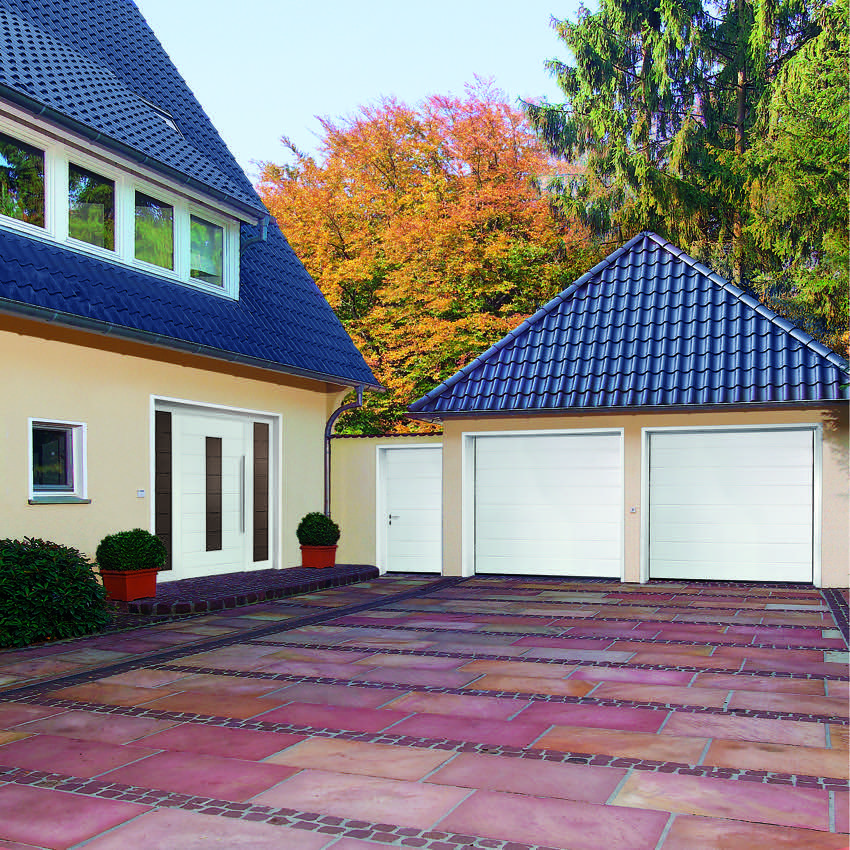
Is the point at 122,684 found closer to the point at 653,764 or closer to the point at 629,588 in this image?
the point at 653,764

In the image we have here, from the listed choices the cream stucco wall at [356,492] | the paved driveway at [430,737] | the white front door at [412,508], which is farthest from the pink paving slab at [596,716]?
the cream stucco wall at [356,492]

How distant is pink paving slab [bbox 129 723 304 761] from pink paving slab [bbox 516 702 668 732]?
1570mm

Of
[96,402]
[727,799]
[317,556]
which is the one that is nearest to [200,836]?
[727,799]

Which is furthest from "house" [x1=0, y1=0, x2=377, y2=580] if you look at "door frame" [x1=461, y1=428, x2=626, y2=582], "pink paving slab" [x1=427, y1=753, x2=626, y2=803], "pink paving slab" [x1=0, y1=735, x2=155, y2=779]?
"pink paving slab" [x1=427, y1=753, x2=626, y2=803]

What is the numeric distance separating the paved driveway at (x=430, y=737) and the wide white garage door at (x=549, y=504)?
4392mm

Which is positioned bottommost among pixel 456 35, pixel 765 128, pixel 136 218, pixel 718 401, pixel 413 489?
pixel 413 489

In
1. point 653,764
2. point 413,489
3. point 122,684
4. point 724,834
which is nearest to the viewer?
point 724,834

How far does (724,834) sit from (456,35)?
24.9m

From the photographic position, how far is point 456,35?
25.7 m

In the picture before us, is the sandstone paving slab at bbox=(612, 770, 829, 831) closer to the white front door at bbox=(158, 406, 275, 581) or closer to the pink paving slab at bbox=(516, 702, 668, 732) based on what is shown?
the pink paving slab at bbox=(516, 702, 668, 732)

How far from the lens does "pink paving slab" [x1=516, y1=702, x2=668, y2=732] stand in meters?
5.85

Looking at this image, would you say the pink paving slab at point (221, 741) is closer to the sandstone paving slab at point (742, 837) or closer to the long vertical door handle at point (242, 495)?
the sandstone paving slab at point (742, 837)

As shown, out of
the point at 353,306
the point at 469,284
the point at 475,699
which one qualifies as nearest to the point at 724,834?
the point at 475,699

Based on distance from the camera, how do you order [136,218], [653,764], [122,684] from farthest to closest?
1. [136,218]
2. [122,684]
3. [653,764]
